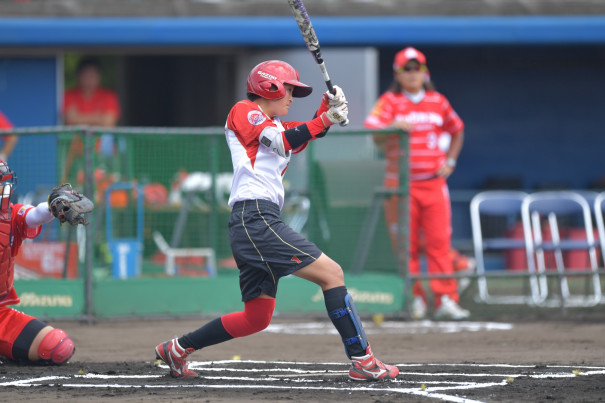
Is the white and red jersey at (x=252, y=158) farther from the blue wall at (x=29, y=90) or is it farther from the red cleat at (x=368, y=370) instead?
the blue wall at (x=29, y=90)

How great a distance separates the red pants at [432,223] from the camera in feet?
32.9

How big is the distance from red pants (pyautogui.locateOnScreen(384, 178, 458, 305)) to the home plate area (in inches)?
124

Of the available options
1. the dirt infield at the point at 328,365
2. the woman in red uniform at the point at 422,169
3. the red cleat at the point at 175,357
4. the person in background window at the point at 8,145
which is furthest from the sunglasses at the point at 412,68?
the red cleat at the point at 175,357

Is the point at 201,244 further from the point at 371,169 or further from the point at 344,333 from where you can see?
the point at 344,333

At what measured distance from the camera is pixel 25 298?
31.1ft

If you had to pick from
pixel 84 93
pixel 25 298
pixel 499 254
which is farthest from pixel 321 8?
pixel 25 298

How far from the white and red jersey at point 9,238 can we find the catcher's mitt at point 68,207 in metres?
0.51

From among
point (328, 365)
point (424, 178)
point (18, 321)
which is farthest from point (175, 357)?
point (424, 178)

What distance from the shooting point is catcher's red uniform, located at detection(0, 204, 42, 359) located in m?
6.87

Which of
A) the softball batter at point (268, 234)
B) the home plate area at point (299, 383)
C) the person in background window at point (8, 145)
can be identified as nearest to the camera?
the home plate area at point (299, 383)

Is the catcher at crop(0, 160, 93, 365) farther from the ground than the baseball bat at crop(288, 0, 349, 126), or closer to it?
closer to it

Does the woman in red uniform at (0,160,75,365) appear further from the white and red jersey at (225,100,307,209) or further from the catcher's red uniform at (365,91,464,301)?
the catcher's red uniform at (365,91,464,301)

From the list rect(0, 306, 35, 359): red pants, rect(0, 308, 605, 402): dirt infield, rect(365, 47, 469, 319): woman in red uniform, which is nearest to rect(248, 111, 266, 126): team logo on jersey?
rect(0, 308, 605, 402): dirt infield

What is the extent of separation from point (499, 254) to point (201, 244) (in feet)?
17.8
